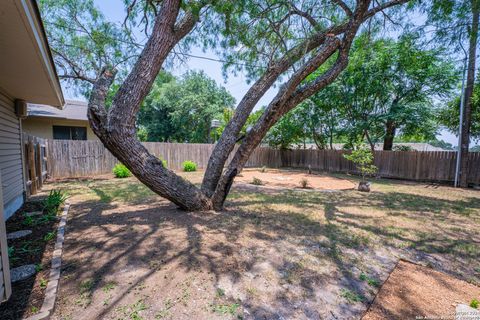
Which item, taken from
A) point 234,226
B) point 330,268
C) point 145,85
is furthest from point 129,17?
point 330,268

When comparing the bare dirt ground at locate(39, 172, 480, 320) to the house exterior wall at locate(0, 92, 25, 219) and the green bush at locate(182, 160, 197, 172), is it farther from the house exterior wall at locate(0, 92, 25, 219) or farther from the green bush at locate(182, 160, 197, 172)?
the green bush at locate(182, 160, 197, 172)

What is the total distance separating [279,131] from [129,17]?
1084 centimetres

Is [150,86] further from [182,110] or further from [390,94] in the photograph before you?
[182,110]

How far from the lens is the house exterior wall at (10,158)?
3.76m

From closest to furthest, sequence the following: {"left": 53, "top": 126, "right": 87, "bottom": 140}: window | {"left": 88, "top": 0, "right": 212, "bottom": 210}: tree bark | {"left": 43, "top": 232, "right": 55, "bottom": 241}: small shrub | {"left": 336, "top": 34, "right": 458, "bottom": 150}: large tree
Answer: {"left": 43, "top": 232, "right": 55, "bottom": 241}: small shrub < {"left": 88, "top": 0, "right": 212, "bottom": 210}: tree bark < {"left": 336, "top": 34, "right": 458, "bottom": 150}: large tree < {"left": 53, "top": 126, "right": 87, "bottom": 140}: window

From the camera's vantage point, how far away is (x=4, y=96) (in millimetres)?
4109

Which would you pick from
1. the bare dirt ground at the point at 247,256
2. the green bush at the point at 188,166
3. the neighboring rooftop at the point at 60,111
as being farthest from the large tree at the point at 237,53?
the neighboring rooftop at the point at 60,111

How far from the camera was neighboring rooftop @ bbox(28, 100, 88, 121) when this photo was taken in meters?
9.84

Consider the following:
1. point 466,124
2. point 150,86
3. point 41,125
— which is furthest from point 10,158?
Result: point 466,124

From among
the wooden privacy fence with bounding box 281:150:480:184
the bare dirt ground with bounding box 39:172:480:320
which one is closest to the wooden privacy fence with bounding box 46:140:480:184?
the wooden privacy fence with bounding box 281:150:480:184

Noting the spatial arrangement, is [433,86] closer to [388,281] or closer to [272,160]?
[272,160]

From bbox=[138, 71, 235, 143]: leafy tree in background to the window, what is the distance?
7765 millimetres

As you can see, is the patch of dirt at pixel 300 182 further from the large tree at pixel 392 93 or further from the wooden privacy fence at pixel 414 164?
the large tree at pixel 392 93

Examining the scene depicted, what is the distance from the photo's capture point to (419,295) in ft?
6.27
